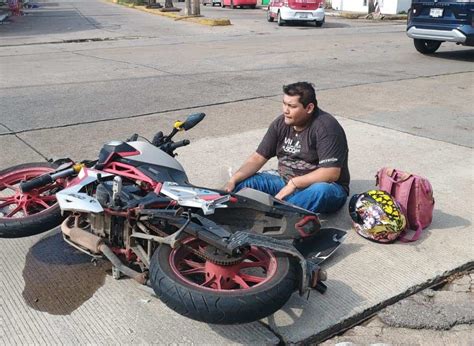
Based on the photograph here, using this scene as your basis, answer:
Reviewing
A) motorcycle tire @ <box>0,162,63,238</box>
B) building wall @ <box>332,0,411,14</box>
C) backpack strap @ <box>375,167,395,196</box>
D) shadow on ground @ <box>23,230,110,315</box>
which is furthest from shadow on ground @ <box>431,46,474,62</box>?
building wall @ <box>332,0,411,14</box>

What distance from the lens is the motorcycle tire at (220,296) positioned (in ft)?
8.36

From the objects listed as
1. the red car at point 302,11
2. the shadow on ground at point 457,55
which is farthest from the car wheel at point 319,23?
the shadow on ground at point 457,55

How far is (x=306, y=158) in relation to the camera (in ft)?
13.5

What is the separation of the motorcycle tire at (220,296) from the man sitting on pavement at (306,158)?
4.01 ft

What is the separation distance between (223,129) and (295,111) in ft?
9.35

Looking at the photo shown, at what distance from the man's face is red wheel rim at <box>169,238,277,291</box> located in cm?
126

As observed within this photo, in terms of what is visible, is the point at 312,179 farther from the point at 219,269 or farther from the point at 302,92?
the point at 219,269

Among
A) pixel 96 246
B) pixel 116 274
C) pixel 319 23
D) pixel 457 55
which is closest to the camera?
pixel 96 246

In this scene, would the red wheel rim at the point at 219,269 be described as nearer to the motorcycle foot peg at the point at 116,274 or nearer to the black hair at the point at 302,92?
the motorcycle foot peg at the point at 116,274

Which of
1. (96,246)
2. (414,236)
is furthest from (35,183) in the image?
(414,236)

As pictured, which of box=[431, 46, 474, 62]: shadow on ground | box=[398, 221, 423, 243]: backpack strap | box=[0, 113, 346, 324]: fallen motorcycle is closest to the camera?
box=[0, 113, 346, 324]: fallen motorcycle

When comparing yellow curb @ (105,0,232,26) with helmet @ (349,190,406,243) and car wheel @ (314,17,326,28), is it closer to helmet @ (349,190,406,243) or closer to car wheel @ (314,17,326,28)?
car wheel @ (314,17,326,28)

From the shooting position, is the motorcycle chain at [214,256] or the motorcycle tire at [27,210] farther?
the motorcycle tire at [27,210]

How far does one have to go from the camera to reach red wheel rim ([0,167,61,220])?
378 centimetres
